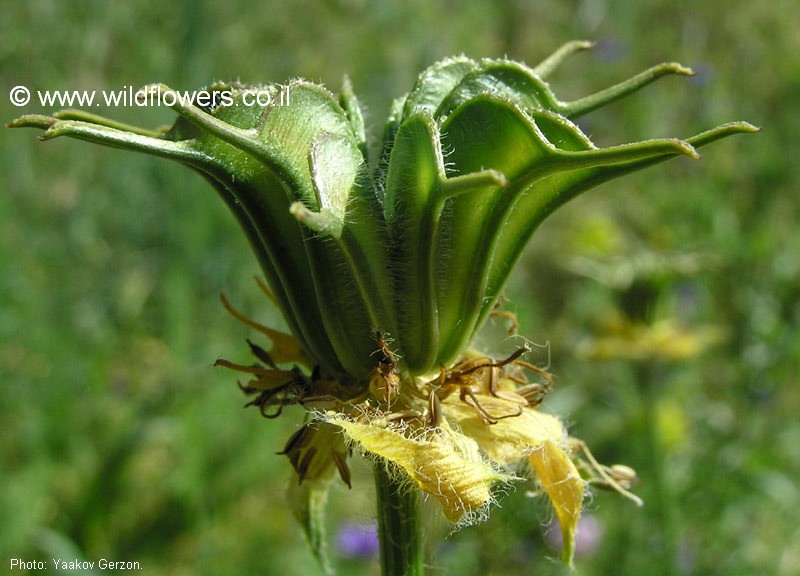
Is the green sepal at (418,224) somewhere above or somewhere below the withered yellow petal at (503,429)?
above

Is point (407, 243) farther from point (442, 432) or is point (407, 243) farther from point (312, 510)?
point (312, 510)

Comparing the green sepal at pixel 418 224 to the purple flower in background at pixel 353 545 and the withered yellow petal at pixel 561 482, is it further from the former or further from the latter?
the purple flower in background at pixel 353 545

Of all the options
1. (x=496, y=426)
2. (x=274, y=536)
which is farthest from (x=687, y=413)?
(x=496, y=426)

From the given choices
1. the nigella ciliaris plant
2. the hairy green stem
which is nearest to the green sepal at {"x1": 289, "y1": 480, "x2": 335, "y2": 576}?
the nigella ciliaris plant

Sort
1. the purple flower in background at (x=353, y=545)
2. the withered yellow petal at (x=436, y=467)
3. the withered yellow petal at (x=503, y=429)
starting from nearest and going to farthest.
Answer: the withered yellow petal at (x=436, y=467) < the withered yellow petal at (x=503, y=429) < the purple flower in background at (x=353, y=545)

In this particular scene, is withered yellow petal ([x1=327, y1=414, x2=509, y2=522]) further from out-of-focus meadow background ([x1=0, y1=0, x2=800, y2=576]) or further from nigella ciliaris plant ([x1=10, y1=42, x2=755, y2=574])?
out-of-focus meadow background ([x1=0, y1=0, x2=800, y2=576])

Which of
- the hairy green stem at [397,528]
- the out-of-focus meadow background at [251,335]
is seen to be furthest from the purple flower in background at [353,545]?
the hairy green stem at [397,528]

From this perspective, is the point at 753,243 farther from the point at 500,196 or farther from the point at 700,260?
the point at 500,196

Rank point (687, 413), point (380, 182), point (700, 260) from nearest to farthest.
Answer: point (380, 182)
point (700, 260)
point (687, 413)
